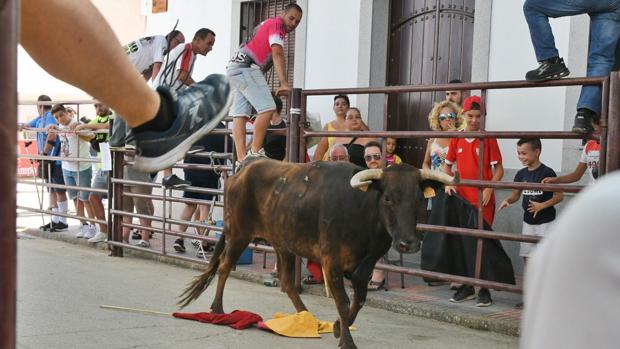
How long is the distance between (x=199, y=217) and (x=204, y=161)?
828 mm

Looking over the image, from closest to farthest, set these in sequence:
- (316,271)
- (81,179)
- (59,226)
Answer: (316,271) → (81,179) → (59,226)

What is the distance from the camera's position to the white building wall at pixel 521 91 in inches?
352

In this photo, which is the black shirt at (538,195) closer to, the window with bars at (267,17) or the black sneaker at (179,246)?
the black sneaker at (179,246)

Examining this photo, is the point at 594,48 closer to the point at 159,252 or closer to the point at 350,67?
the point at 350,67

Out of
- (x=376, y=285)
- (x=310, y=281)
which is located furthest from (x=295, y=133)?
(x=376, y=285)

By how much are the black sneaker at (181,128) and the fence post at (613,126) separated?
12.9 feet

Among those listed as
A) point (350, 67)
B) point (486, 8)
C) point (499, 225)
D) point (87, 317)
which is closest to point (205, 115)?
point (87, 317)

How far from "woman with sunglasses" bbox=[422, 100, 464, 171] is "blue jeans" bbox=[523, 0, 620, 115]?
170cm

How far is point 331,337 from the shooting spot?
21.5 feet

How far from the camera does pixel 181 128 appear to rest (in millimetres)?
2912

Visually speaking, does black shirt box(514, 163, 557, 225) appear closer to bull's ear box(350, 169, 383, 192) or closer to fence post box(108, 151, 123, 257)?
bull's ear box(350, 169, 383, 192)

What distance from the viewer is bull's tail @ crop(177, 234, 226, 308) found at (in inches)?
282

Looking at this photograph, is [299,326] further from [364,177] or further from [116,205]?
[116,205]

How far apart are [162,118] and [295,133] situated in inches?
225
